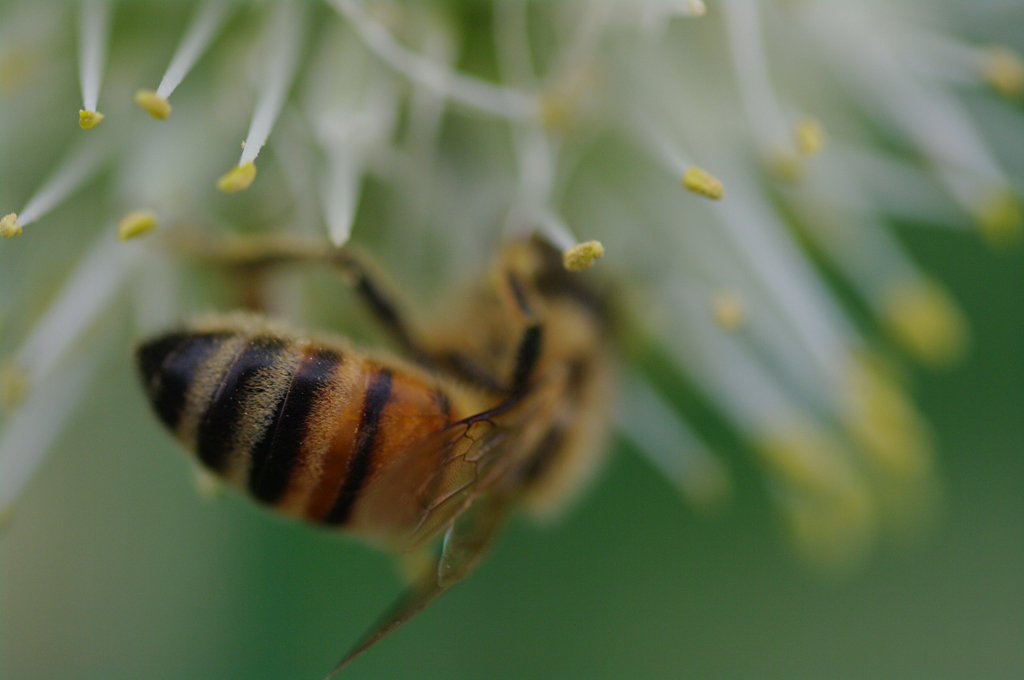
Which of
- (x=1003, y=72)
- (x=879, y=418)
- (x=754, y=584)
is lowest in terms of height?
(x=754, y=584)

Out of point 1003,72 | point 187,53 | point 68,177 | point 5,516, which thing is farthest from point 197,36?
point 1003,72

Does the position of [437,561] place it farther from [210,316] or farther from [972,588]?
[972,588]

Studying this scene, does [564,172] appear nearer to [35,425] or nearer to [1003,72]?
[1003,72]

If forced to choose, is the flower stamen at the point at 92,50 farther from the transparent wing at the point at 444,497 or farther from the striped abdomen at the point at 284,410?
the transparent wing at the point at 444,497

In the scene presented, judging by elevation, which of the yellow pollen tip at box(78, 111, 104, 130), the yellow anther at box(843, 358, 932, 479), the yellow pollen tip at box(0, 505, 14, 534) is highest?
the yellow pollen tip at box(78, 111, 104, 130)

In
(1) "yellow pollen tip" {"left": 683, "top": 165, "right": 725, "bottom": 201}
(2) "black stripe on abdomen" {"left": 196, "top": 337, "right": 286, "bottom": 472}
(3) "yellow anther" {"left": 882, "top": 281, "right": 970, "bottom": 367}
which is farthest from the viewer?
(3) "yellow anther" {"left": 882, "top": 281, "right": 970, "bottom": 367}

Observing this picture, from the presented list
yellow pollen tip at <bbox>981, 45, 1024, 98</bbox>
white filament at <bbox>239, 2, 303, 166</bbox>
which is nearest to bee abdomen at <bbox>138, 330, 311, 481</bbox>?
white filament at <bbox>239, 2, 303, 166</bbox>

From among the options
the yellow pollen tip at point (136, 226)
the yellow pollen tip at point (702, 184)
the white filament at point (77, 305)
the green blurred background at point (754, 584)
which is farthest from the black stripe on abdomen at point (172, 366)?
the green blurred background at point (754, 584)

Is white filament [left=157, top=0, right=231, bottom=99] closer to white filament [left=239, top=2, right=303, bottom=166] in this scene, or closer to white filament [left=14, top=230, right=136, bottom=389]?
white filament [left=239, top=2, right=303, bottom=166]
